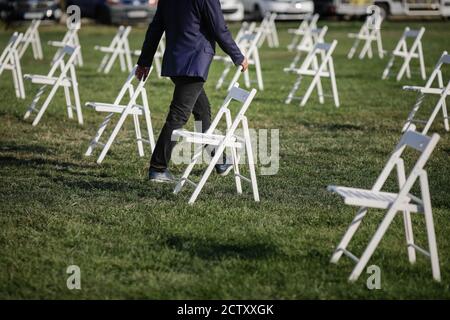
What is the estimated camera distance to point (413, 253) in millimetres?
5469

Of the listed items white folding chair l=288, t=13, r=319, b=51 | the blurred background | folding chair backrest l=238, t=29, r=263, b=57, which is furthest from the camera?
the blurred background

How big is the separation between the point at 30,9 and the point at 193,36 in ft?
73.6

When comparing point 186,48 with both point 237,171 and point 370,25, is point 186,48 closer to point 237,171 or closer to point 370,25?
point 237,171

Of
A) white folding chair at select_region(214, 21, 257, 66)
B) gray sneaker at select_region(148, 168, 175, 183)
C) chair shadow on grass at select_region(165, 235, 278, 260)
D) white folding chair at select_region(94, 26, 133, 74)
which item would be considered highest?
chair shadow on grass at select_region(165, 235, 278, 260)

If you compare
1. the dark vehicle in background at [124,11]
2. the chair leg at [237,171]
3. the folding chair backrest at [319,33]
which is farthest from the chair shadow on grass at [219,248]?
the dark vehicle in background at [124,11]

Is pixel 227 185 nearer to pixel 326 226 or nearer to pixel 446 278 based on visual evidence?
pixel 326 226

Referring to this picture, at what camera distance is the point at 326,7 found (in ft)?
97.5

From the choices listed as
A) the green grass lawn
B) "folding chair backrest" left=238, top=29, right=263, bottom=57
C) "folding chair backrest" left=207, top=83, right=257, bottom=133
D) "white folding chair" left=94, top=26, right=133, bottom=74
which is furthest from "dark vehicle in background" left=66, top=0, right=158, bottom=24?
"folding chair backrest" left=207, top=83, right=257, bottom=133

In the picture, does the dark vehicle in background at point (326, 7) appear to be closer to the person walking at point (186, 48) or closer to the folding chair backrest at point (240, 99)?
the person walking at point (186, 48)

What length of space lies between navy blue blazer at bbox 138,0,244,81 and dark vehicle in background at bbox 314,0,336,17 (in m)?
22.8

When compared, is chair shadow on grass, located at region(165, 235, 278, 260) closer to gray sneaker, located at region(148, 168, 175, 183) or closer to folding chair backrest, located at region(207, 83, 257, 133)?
folding chair backrest, located at region(207, 83, 257, 133)

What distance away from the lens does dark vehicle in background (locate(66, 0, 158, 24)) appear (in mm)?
27375

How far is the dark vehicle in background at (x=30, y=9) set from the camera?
28.0 metres

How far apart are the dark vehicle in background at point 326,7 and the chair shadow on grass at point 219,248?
24.5 metres
